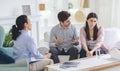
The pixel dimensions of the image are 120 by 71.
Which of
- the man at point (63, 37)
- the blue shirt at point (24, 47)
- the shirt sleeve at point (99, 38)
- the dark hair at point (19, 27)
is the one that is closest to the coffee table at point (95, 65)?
the blue shirt at point (24, 47)

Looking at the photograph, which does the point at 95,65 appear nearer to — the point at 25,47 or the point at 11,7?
the point at 25,47

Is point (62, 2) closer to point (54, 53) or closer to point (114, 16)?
point (114, 16)

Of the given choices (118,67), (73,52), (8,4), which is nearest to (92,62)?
(118,67)

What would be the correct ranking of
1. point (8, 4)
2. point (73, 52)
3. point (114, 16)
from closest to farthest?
1. point (73, 52)
2. point (8, 4)
3. point (114, 16)

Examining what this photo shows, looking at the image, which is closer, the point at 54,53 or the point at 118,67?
the point at 118,67

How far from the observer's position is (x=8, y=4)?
185 inches

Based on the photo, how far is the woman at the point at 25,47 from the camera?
3.19m

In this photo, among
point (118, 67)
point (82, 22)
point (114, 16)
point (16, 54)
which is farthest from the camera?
point (82, 22)

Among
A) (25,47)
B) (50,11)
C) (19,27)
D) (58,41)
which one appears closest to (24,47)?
(25,47)

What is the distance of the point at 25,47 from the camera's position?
10.6 ft

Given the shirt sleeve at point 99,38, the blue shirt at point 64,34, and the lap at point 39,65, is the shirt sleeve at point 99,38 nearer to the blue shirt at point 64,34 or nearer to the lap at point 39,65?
the blue shirt at point 64,34

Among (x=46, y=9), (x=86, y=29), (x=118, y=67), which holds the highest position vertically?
(x=46, y=9)

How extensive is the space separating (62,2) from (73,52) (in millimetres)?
1860

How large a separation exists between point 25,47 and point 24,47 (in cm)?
1
